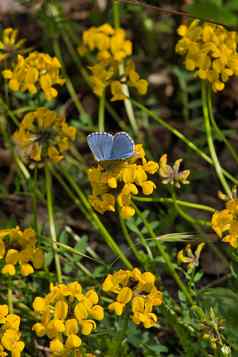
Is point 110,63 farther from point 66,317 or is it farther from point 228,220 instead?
point 66,317

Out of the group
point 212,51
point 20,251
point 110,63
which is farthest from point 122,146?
point 110,63

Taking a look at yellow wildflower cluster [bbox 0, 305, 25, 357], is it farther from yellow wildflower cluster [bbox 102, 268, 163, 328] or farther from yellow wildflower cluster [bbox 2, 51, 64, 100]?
yellow wildflower cluster [bbox 2, 51, 64, 100]

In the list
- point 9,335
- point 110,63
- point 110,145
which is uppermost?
point 110,145

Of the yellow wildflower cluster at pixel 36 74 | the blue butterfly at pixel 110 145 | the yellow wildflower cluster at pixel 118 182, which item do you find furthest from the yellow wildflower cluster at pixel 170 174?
the yellow wildflower cluster at pixel 36 74

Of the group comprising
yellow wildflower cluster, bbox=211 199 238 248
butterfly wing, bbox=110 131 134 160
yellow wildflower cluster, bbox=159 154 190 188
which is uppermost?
butterfly wing, bbox=110 131 134 160

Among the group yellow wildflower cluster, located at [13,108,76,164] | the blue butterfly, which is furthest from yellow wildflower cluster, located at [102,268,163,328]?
yellow wildflower cluster, located at [13,108,76,164]

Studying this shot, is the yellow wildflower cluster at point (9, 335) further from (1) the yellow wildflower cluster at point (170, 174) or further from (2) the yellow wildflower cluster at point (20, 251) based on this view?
(1) the yellow wildflower cluster at point (170, 174)
